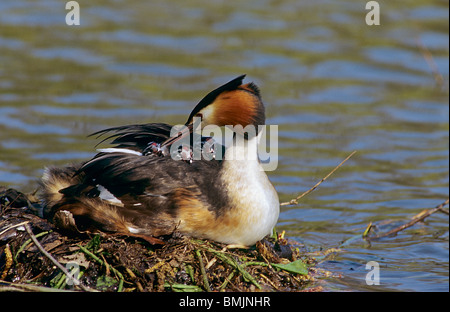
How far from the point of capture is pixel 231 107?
634cm

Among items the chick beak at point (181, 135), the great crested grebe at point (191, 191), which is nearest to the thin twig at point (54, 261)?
the great crested grebe at point (191, 191)

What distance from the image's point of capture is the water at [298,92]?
9242 mm

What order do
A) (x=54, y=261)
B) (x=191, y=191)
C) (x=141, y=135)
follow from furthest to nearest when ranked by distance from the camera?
(x=141, y=135) → (x=191, y=191) → (x=54, y=261)

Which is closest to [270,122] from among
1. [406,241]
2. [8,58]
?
[406,241]

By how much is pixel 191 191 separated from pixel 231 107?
76 centimetres

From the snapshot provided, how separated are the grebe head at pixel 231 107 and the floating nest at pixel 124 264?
1013 mm

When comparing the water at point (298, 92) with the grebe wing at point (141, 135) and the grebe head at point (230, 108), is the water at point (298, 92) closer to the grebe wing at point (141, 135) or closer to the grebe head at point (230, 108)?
the grebe head at point (230, 108)

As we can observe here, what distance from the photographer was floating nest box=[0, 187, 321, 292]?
19.8 ft

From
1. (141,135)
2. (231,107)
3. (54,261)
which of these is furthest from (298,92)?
(54,261)

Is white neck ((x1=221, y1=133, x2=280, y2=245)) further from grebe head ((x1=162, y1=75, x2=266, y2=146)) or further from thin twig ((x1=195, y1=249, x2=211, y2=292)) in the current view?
thin twig ((x1=195, y1=249, x2=211, y2=292))

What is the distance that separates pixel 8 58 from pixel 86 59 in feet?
4.39

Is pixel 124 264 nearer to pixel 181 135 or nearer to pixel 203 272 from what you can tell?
pixel 203 272

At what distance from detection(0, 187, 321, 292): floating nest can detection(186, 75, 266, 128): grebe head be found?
1.01 metres

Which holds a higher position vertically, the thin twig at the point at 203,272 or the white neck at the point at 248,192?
the white neck at the point at 248,192
